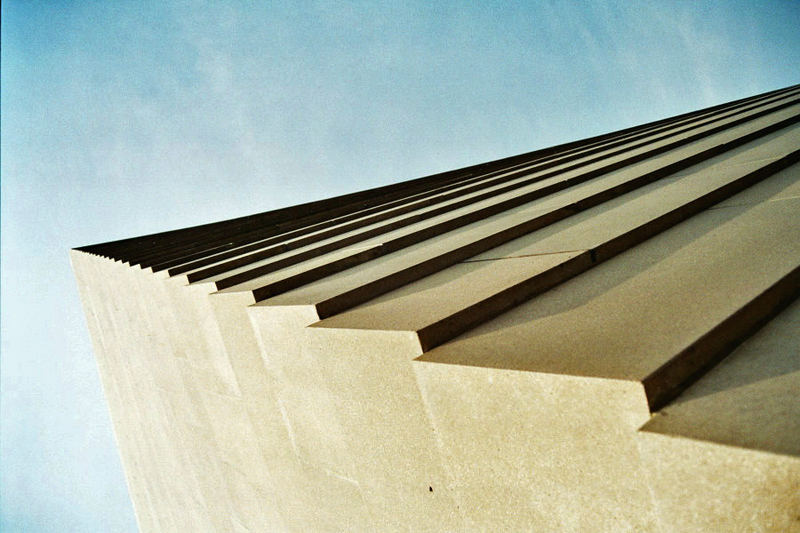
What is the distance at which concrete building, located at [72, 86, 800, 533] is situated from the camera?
151 centimetres

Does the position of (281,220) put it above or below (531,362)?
above

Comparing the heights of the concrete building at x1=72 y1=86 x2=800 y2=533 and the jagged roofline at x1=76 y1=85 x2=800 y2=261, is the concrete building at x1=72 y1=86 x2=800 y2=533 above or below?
below

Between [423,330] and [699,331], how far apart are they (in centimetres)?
117

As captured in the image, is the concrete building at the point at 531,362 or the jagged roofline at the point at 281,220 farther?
the jagged roofline at the point at 281,220

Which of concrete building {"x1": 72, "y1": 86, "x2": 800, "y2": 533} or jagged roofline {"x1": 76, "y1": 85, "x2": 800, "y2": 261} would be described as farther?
jagged roofline {"x1": 76, "y1": 85, "x2": 800, "y2": 261}

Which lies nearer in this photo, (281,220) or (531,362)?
(531,362)

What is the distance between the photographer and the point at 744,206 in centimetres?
389

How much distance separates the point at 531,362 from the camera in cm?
191

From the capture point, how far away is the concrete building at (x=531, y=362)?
1.51m

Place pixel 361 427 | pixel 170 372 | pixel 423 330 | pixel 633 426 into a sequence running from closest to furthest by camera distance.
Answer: pixel 633 426 → pixel 423 330 → pixel 361 427 → pixel 170 372

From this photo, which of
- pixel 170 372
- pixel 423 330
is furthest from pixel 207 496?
pixel 423 330

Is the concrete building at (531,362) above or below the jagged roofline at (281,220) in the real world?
below

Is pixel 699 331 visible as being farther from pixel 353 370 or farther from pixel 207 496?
pixel 207 496

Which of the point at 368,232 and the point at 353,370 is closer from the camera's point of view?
the point at 353,370
